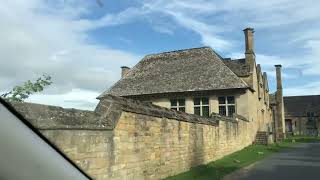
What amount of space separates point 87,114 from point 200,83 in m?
35.9

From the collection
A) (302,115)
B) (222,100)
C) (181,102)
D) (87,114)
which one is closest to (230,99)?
(222,100)

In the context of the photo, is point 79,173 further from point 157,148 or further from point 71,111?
point 157,148

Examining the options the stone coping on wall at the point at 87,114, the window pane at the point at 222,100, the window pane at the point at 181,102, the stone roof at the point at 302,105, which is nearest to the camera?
the stone coping on wall at the point at 87,114

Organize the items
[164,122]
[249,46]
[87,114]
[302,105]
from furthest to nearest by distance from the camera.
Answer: [302,105]
[249,46]
[164,122]
[87,114]

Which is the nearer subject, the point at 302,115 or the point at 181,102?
the point at 181,102

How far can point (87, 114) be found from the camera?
9.97 metres

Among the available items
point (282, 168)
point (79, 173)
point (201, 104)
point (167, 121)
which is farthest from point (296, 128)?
point (79, 173)

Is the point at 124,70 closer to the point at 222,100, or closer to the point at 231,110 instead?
the point at 222,100

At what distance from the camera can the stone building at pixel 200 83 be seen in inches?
1735

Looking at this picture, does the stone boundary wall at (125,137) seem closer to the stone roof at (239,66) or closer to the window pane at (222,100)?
the window pane at (222,100)

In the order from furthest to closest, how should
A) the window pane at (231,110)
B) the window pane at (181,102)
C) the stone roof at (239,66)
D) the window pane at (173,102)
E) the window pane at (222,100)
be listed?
the window pane at (173,102)
the window pane at (181,102)
the stone roof at (239,66)
the window pane at (222,100)
the window pane at (231,110)

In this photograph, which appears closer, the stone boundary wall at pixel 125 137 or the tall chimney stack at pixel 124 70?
the stone boundary wall at pixel 125 137

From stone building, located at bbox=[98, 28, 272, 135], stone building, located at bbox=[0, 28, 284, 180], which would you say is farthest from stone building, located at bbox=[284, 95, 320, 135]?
stone building, located at bbox=[0, 28, 284, 180]

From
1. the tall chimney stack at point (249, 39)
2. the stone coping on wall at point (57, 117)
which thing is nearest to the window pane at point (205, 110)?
the tall chimney stack at point (249, 39)
